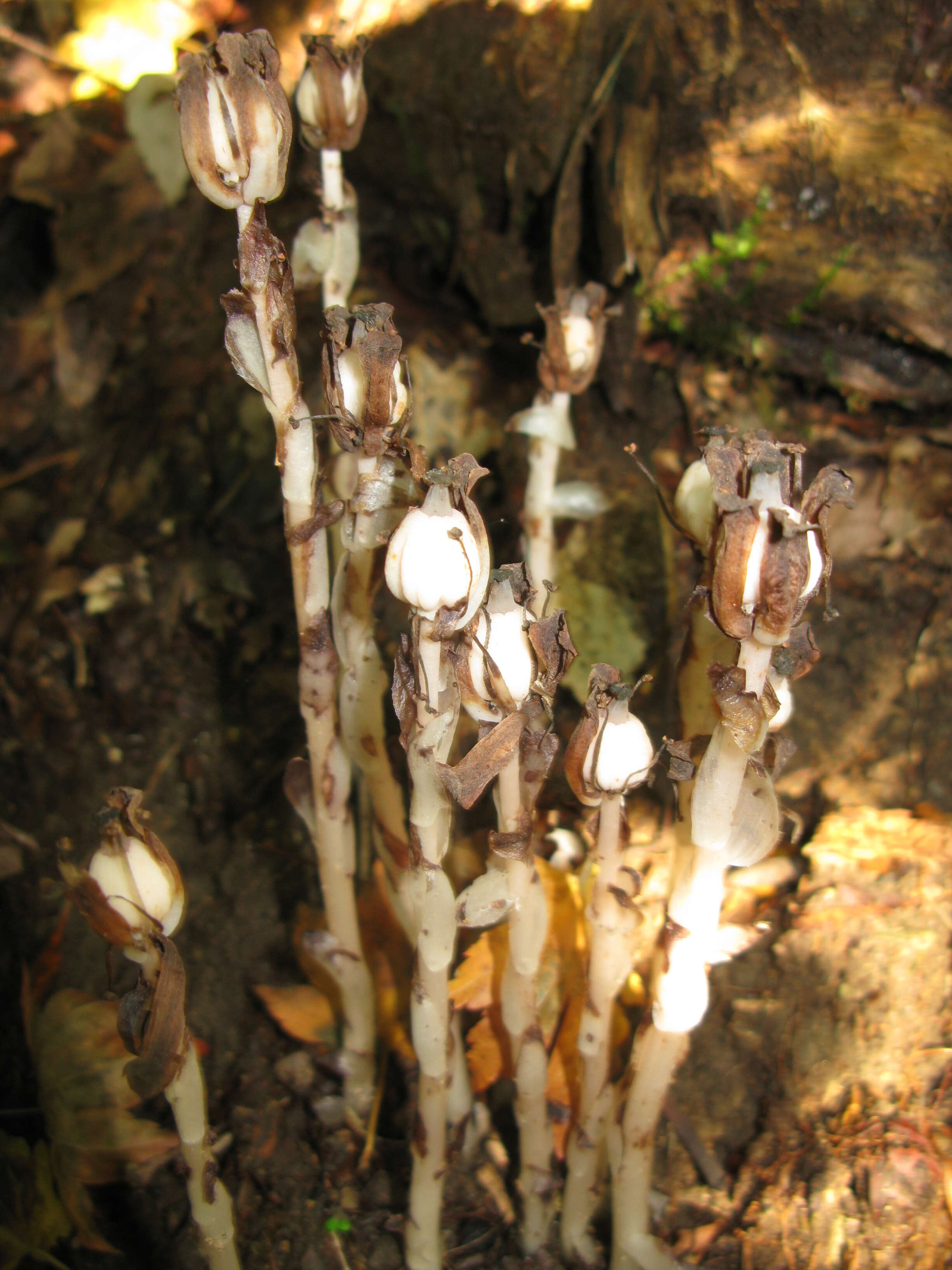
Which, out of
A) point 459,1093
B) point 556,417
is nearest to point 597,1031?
point 459,1093

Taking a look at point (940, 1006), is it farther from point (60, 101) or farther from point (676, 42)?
point (60, 101)

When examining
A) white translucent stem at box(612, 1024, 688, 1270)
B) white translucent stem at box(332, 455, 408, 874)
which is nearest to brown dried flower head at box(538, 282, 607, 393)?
white translucent stem at box(332, 455, 408, 874)

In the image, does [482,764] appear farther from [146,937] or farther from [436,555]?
[146,937]

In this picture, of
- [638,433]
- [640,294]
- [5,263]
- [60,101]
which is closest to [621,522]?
[638,433]

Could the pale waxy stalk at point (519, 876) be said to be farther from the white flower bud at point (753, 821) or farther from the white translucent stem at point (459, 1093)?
the white flower bud at point (753, 821)

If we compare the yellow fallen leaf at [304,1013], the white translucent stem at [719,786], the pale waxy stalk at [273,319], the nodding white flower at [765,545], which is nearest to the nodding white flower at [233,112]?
the pale waxy stalk at [273,319]
